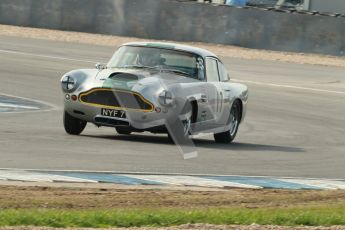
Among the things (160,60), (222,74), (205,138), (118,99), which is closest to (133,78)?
(118,99)

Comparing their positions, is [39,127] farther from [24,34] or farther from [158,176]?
[24,34]

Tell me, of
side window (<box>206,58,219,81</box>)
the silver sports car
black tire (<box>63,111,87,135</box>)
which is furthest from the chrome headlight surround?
side window (<box>206,58,219,81</box>)

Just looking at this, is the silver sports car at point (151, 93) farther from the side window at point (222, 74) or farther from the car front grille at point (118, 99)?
A: the side window at point (222, 74)

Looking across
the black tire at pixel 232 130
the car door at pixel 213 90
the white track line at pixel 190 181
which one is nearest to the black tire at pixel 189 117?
the car door at pixel 213 90

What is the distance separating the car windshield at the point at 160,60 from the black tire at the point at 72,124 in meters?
0.85

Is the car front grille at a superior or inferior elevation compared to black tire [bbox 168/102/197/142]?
superior

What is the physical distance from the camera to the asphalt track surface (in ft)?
38.5

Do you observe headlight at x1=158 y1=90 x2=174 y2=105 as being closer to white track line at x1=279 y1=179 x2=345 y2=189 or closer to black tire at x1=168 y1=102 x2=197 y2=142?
black tire at x1=168 y1=102 x2=197 y2=142

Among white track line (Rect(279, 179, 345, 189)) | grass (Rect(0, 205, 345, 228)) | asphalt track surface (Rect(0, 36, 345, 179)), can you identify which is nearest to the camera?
grass (Rect(0, 205, 345, 228))

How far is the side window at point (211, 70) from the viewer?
47.5 ft

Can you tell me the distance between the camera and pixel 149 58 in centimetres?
1413

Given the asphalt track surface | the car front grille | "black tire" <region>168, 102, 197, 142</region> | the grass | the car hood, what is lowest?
the asphalt track surface

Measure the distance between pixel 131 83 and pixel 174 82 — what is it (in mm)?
595

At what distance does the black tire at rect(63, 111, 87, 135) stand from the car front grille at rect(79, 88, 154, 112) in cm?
57
